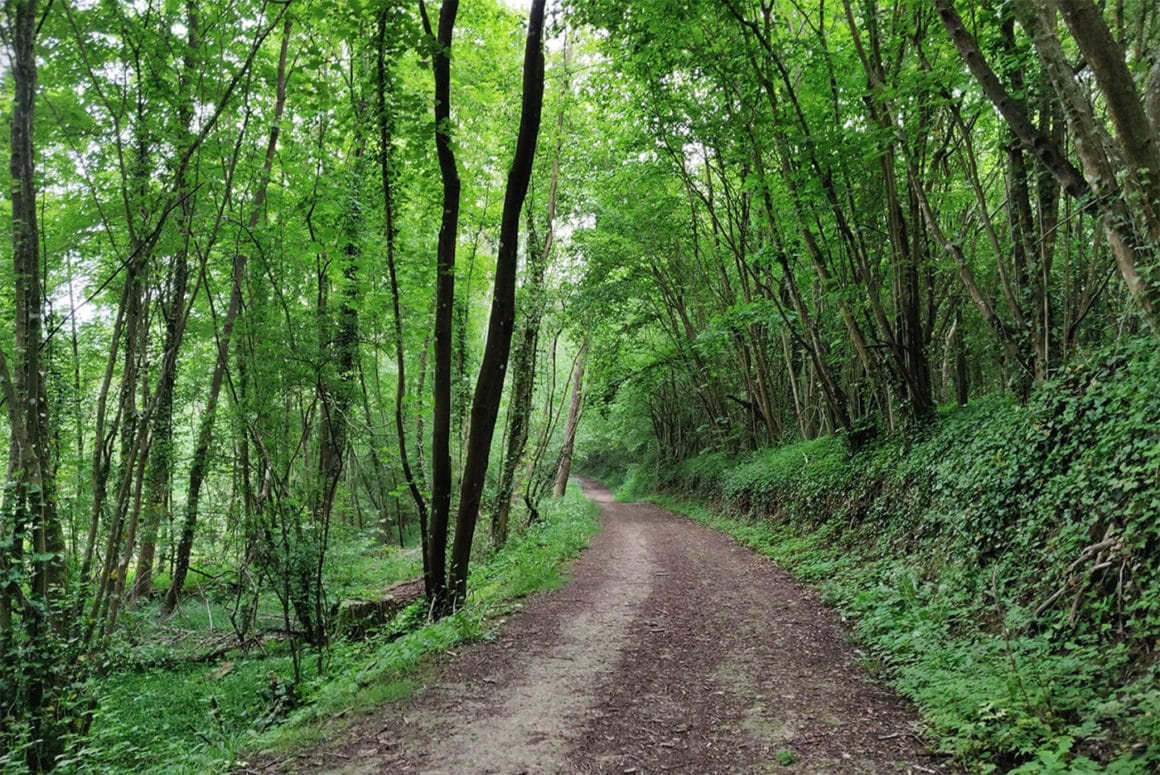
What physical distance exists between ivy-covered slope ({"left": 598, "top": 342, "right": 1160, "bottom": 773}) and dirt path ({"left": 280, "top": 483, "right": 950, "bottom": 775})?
1.45 ft

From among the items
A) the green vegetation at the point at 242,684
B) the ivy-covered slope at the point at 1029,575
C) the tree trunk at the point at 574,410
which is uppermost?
Result: the tree trunk at the point at 574,410

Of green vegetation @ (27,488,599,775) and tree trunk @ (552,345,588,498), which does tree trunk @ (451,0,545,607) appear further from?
tree trunk @ (552,345,588,498)

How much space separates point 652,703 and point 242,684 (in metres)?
5.44

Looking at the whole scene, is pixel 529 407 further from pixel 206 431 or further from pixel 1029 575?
pixel 1029 575

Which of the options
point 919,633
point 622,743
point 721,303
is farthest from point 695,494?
point 622,743

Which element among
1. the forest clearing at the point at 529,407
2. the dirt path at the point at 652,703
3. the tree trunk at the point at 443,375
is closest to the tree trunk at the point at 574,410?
the forest clearing at the point at 529,407

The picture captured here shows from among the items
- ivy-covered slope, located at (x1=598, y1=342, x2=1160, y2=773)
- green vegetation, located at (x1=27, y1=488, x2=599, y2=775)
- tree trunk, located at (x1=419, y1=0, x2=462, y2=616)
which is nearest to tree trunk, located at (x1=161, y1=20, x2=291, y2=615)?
green vegetation, located at (x1=27, y1=488, x2=599, y2=775)

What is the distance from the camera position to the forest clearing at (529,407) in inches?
157

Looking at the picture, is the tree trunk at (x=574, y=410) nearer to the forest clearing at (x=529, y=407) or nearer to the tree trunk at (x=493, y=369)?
the forest clearing at (x=529, y=407)

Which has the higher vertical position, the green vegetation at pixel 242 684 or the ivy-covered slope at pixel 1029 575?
the ivy-covered slope at pixel 1029 575

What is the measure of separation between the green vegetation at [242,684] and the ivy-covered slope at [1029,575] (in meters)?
3.96

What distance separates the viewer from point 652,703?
4.36 m

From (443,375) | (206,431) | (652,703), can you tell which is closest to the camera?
(652,703)

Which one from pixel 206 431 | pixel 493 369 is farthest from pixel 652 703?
pixel 206 431
